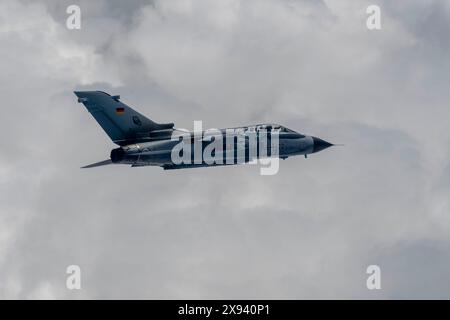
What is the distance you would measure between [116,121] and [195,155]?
874 centimetres

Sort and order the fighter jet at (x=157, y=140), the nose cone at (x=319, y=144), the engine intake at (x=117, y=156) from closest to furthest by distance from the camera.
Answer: the engine intake at (x=117, y=156), the fighter jet at (x=157, y=140), the nose cone at (x=319, y=144)

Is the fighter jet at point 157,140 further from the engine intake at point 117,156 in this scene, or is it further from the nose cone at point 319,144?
the nose cone at point 319,144

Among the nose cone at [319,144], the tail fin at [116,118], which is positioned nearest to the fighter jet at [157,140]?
the tail fin at [116,118]

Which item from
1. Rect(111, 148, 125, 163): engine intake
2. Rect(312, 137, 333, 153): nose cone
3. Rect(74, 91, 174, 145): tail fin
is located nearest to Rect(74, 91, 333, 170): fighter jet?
Rect(74, 91, 174, 145): tail fin

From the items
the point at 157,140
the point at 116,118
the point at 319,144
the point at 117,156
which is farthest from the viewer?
the point at 319,144

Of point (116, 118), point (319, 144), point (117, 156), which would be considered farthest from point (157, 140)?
point (319, 144)

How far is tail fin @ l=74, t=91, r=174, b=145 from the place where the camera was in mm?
96750

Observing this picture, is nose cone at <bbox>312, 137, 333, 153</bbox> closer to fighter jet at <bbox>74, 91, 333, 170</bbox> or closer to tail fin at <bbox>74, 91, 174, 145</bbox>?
fighter jet at <bbox>74, 91, 333, 170</bbox>

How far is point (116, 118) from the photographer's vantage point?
319 ft

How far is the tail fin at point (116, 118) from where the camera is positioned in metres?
96.8

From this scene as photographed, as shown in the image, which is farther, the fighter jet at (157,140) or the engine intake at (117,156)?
the fighter jet at (157,140)

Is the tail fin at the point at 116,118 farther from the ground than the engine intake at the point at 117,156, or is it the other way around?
the tail fin at the point at 116,118

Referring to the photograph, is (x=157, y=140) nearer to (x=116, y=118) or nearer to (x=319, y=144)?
(x=116, y=118)
